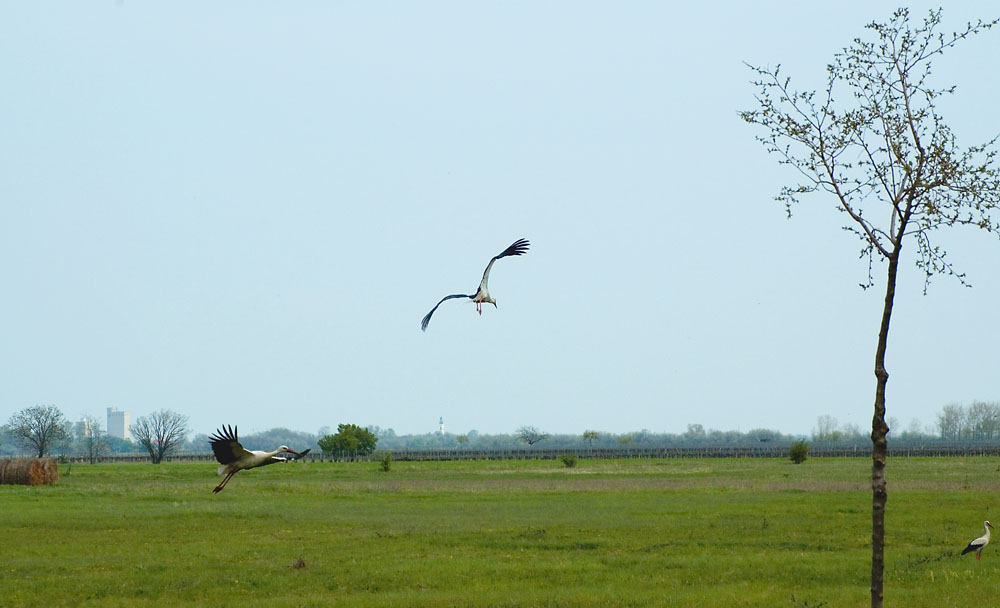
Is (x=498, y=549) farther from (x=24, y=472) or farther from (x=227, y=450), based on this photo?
(x=24, y=472)

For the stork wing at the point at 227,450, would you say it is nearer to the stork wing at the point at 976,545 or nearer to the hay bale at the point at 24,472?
the stork wing at the point at 976,545

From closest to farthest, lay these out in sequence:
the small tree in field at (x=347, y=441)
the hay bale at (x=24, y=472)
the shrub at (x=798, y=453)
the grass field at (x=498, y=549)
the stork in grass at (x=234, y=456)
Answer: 1. the stork in grass at (x=234, y=456)
2. the grass field at (x=498, y=549)
3. the hay bale at (x=24, y=472)
4. the shrub at (x=798, y=453)
5. the small tree in field at (x=347, y=441)

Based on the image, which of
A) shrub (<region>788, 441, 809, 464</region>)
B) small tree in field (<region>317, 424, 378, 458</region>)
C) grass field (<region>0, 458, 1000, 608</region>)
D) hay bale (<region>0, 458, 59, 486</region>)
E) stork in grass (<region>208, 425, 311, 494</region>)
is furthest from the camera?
small tree in field (<region>317, 424, 378, 458</region>)

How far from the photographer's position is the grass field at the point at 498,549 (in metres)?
22.6

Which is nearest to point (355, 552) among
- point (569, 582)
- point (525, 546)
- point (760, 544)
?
point (525, 546)

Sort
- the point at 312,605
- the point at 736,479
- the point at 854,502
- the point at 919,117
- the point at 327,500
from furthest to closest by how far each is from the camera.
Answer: the point at 736,479 < the point at 327,500 < the point at 854,502 < the point at 312,605 < the point at 919,117

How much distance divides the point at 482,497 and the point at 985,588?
31598mm

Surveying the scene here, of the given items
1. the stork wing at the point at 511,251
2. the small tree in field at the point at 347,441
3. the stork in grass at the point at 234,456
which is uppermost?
the stork wing at the point at 511,251

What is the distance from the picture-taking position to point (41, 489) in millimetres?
58688

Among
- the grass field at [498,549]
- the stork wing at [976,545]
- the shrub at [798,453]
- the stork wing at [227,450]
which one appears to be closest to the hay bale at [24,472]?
the grass field at [498,549]

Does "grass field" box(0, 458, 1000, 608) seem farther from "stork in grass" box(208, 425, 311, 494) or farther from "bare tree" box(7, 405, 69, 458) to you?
"bare tree" box(7, 405, 69, 458)

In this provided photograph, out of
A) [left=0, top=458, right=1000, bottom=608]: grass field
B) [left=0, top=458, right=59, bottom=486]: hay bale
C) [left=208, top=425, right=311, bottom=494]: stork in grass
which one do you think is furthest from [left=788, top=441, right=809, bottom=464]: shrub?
[left=208, top=425, right=311, bottom=494]: stork in grass

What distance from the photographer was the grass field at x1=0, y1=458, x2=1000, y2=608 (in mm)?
22562

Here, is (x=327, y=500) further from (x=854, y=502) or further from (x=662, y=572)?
(x=662, y=572)
